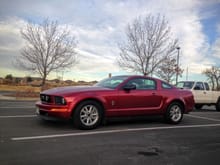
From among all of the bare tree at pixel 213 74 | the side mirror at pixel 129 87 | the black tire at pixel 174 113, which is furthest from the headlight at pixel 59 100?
the bare tree at pixel 213 74

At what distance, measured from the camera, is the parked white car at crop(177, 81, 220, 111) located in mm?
13570

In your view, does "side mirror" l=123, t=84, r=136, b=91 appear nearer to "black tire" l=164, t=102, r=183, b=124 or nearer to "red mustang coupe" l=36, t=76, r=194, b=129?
"red mustang coupe" l=36, t=76, r=194, b=129

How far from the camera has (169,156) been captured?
4.68 meters

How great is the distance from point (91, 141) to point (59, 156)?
3.90 feet

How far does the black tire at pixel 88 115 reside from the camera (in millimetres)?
6535

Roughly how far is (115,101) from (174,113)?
7.70 feet

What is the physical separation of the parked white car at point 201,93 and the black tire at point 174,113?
17.2 feet

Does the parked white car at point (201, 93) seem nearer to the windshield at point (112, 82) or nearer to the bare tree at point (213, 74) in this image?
the windshield at point (112, 82)

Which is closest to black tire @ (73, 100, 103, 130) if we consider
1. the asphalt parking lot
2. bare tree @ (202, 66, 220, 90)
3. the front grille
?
the asphalt parking lot

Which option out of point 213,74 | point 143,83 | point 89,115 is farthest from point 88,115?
point 213,74

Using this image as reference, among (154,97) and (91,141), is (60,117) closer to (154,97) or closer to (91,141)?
(91,141)

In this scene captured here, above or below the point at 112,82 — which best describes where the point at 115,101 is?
below

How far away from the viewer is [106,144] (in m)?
5.30

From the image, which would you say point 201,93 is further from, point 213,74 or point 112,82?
point 213,74
